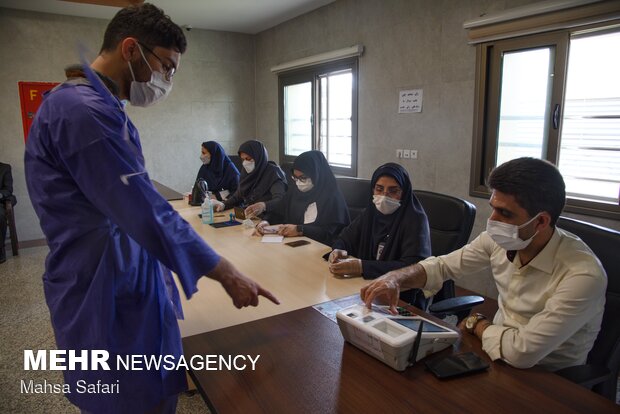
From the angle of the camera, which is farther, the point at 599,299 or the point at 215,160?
the point at 215,160

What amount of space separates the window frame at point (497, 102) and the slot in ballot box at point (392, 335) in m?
2.06

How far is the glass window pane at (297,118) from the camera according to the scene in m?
5.29

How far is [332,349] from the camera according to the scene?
3.75 ft

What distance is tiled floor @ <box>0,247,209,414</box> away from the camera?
2.11 meters

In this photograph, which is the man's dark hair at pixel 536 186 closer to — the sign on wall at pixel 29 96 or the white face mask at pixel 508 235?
the white face mask at pixel 508 235

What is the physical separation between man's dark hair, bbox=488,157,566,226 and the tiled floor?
5.78ft

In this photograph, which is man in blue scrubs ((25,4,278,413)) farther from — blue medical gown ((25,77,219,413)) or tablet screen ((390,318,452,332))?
tablet screen ((390,318,452,332))

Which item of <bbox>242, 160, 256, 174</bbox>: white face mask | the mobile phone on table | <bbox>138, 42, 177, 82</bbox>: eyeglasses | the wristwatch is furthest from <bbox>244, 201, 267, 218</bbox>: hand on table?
the wristwatch

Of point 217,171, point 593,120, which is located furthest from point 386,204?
point 217,171

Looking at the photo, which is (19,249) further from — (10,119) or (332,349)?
(332,349)

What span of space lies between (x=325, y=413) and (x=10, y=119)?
212 inches

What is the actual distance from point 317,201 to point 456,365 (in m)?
1.79

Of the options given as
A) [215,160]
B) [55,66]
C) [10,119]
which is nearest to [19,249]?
[10,119]

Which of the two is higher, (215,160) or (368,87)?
(368,87)
